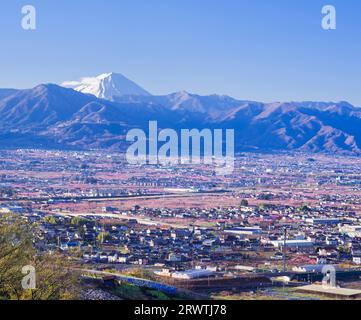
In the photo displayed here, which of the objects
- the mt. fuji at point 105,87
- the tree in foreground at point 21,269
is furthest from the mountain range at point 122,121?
the tree in foreground at point 21,269

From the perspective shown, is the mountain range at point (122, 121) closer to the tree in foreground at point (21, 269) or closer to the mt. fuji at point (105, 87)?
the mt. fuji at point (105, 87)

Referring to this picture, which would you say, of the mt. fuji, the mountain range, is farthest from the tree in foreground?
the mt. fuji

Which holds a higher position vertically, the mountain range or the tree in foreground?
the mountain range

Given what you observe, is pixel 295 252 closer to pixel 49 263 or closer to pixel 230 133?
pixel 49 263

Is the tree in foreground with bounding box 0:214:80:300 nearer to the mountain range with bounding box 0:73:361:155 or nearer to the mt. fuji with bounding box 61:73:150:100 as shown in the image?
the mountain range with bounding box 0:73:361:155

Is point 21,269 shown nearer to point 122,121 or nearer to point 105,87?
point 122,121

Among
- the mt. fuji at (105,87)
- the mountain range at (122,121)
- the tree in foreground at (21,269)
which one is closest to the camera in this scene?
the tree in foreground at (21,269)

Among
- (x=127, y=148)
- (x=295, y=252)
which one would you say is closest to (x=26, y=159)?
(x=127, y=148)

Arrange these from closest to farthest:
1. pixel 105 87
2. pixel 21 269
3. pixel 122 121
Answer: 1. pixel 21 269
2. pixel 122 121
3. pixel 105 87

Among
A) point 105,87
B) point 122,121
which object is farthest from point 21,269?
point 105,87
